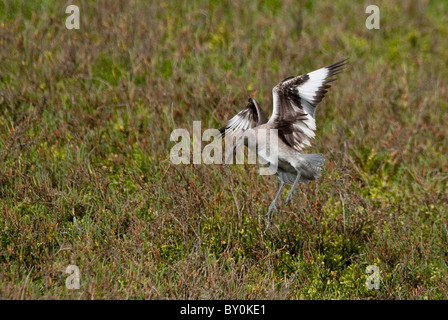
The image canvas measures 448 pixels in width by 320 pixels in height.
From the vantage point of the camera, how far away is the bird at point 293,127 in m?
5.48

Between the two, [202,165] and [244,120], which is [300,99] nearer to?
[244,120]

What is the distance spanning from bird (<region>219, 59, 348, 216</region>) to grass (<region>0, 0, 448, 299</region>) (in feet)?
1.47

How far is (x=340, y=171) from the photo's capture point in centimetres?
603

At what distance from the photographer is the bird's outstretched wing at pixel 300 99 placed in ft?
18.0

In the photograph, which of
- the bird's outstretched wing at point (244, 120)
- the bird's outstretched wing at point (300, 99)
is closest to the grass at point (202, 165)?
the bird's outstretched wing at point (244, 120)

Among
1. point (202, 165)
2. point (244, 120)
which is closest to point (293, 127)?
point (244, 120)

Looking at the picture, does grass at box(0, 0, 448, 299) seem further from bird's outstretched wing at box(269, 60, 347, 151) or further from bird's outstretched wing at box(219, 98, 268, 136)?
bird's outstretched wing at box(269, 60, 347, 151)

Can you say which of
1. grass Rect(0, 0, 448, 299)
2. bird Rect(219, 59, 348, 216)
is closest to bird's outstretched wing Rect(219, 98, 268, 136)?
bird Rect(219, 59, 348, 216)

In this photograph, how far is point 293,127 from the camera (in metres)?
5.66

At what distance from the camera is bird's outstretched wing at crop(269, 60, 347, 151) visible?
18.0 ft

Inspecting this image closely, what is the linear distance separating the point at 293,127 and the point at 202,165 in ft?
3.49

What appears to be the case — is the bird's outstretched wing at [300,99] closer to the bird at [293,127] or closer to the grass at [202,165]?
the bird at [293,127]

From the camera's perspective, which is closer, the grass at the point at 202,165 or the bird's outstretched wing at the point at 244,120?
the grass at the point at 202,165

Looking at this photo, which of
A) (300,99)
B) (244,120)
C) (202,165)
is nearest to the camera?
(300,99)
